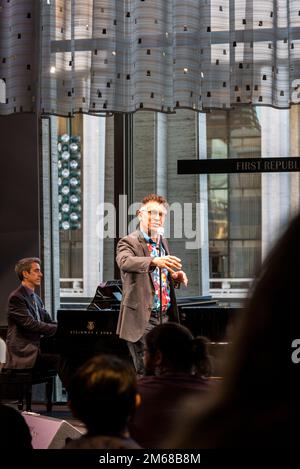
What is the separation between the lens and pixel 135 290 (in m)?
5.09

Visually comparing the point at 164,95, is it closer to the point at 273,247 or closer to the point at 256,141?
the point at 256,141

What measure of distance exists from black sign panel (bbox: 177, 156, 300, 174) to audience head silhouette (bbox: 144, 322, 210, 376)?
322cm

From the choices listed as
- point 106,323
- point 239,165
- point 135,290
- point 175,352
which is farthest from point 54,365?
point 175,352

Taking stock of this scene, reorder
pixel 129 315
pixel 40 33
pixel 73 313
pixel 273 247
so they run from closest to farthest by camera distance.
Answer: pixel 273 247 → pixel 129 315 → pixel 73 313 → pixel 40 33

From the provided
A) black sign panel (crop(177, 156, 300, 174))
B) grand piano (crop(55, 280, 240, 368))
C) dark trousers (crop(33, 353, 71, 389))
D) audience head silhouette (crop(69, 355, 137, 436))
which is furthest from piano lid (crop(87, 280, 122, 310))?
audience head silhouette (crop(69, 355, 137, 436))

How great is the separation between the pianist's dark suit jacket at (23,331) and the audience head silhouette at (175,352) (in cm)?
294

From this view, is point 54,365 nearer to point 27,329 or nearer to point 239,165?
point 27,329

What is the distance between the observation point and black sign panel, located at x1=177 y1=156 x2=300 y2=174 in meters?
5.87

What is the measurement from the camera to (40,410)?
20.3 feet

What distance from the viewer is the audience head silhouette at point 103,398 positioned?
1604 mm

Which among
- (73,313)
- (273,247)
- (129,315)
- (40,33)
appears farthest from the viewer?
(40,33)

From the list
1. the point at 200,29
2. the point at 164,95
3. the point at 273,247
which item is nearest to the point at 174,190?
the point at 164,95

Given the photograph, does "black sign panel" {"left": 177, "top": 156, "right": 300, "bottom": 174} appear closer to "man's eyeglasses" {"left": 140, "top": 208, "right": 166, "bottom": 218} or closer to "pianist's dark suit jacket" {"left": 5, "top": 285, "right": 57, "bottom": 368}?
"man's eyeglasses" {"left": 140, "top": 208, "right": 166, "bottom": 218}

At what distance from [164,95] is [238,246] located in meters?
1.29
